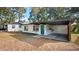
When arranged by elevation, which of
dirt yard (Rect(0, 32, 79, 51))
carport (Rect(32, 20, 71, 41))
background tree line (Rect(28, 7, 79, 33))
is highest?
background tree line (Rect(28, 7, 79, 33))

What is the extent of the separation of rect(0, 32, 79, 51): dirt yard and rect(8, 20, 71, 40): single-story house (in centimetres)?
9

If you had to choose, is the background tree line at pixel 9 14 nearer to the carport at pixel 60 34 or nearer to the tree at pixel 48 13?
the tree at pixel 48 13

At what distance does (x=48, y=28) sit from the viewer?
260 centimetres

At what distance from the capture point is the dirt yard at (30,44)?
2.59 meters

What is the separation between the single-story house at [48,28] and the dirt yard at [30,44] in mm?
86

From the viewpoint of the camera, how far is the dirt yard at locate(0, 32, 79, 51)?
8.50 ft

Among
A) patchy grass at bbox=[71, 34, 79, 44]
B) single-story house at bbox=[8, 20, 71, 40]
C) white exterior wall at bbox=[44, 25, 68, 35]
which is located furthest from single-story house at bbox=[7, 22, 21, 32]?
patchy grass at bbox=[71, 34, 79, 44]

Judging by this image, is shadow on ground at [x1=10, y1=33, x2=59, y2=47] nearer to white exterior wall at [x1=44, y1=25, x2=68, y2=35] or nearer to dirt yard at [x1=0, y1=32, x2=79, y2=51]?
dirt yard at [x1=0, y1=32, x2=79, y2=51]

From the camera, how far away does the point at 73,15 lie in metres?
2.61

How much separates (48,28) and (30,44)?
12.9 inches

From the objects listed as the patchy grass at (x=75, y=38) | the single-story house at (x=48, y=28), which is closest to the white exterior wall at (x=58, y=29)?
the single-story house at (x=48, y=28)
